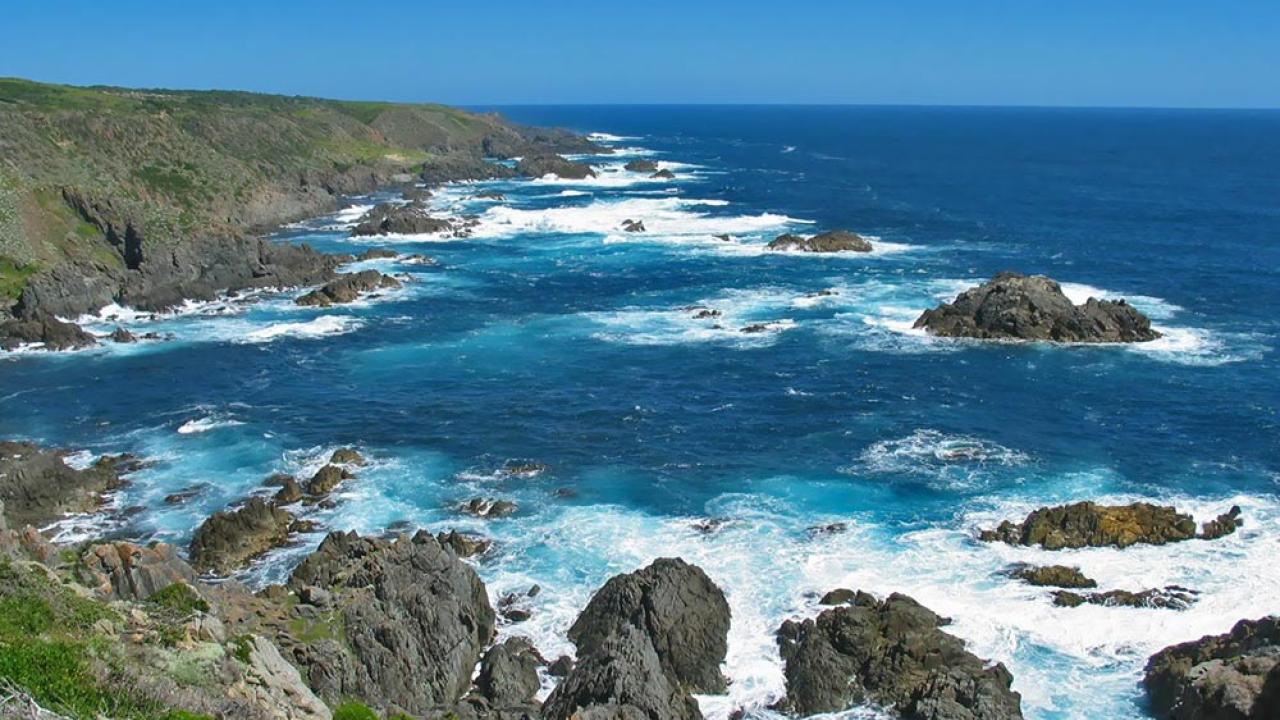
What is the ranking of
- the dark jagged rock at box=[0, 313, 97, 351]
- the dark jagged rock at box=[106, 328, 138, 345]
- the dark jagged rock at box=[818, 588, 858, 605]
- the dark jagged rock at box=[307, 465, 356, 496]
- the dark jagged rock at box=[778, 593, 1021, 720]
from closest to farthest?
1. the dark jagged rock at box=[778, 593, 1021, 720]
2. the dark jagged rock at box=[818, 588, 858, 605]
3. the dark jagged rock at box=[307, 465, 356, 496]
4. the dark jagged rock at box=[0, 313, 97, 351]
5. the dark jagged rock at box=[106, 328, 138, 345]

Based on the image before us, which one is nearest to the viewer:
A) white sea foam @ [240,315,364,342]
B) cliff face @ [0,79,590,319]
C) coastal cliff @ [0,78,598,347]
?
white sea foam @ [240,315,364,342]

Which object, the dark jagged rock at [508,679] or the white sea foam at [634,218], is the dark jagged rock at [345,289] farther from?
the dark jagged rock at [508,679]

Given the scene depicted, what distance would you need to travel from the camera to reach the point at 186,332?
8725 centimetres

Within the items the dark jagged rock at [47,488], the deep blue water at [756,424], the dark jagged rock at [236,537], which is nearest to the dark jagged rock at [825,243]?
the deep blue water at [756,424]

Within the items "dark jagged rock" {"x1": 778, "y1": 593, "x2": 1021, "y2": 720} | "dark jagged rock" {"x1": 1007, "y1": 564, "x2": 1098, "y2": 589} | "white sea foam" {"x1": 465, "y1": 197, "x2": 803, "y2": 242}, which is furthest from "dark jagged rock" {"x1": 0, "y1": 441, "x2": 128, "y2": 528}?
"white sea foam" {"x1": 465, "y1": 197, "x2": 803, "y2": 242}

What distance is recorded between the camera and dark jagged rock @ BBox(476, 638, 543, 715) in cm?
3625

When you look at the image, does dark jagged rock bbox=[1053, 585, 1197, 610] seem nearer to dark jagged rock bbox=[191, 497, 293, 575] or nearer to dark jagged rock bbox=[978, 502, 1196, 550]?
dark jagged rock bbox=[978, 502, 1196, 550]

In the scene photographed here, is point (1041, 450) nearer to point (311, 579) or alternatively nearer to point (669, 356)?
point (669, 356)

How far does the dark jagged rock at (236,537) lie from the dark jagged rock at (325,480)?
395 centimetres

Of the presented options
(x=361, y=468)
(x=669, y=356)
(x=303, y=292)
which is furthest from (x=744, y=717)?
(x=303, y=292)

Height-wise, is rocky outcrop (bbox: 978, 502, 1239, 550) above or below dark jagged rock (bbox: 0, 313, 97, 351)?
below

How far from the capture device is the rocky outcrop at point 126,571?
112 ft

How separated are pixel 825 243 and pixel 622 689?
96278mm

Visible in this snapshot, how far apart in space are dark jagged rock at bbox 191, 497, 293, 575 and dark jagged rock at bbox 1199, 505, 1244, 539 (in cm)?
4199
